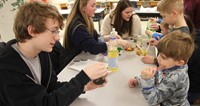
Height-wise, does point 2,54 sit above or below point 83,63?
above

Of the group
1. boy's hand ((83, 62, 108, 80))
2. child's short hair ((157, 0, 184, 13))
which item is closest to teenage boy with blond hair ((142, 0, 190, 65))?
child's short hair ((157, 0, 184, 13))

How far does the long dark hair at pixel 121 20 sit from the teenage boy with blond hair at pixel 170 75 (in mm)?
1247

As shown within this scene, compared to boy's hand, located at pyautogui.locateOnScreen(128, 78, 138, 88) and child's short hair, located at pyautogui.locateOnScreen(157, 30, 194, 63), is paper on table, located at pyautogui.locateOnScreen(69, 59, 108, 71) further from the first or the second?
child's short hair, located at pyautogui.locateOnScreen(157, 30, 194, 63)

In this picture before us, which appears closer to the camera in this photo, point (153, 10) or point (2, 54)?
point (2, 54)

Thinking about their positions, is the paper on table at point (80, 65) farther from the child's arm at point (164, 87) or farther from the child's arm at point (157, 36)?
the child's arm at point (157, 36)

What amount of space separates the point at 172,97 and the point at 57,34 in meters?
0.79

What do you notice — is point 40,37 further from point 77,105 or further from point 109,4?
point 109,4

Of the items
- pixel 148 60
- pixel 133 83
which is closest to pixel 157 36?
pixel 148 60

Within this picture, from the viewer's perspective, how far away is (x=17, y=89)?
91cm

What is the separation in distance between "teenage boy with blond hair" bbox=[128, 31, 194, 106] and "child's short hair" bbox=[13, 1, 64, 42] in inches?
24.4

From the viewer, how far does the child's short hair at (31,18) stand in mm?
980

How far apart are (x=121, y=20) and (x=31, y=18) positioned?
1.55 meters

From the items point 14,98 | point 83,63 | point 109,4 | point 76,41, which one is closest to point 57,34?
point 14,98

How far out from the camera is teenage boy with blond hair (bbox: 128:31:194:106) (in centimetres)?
109
